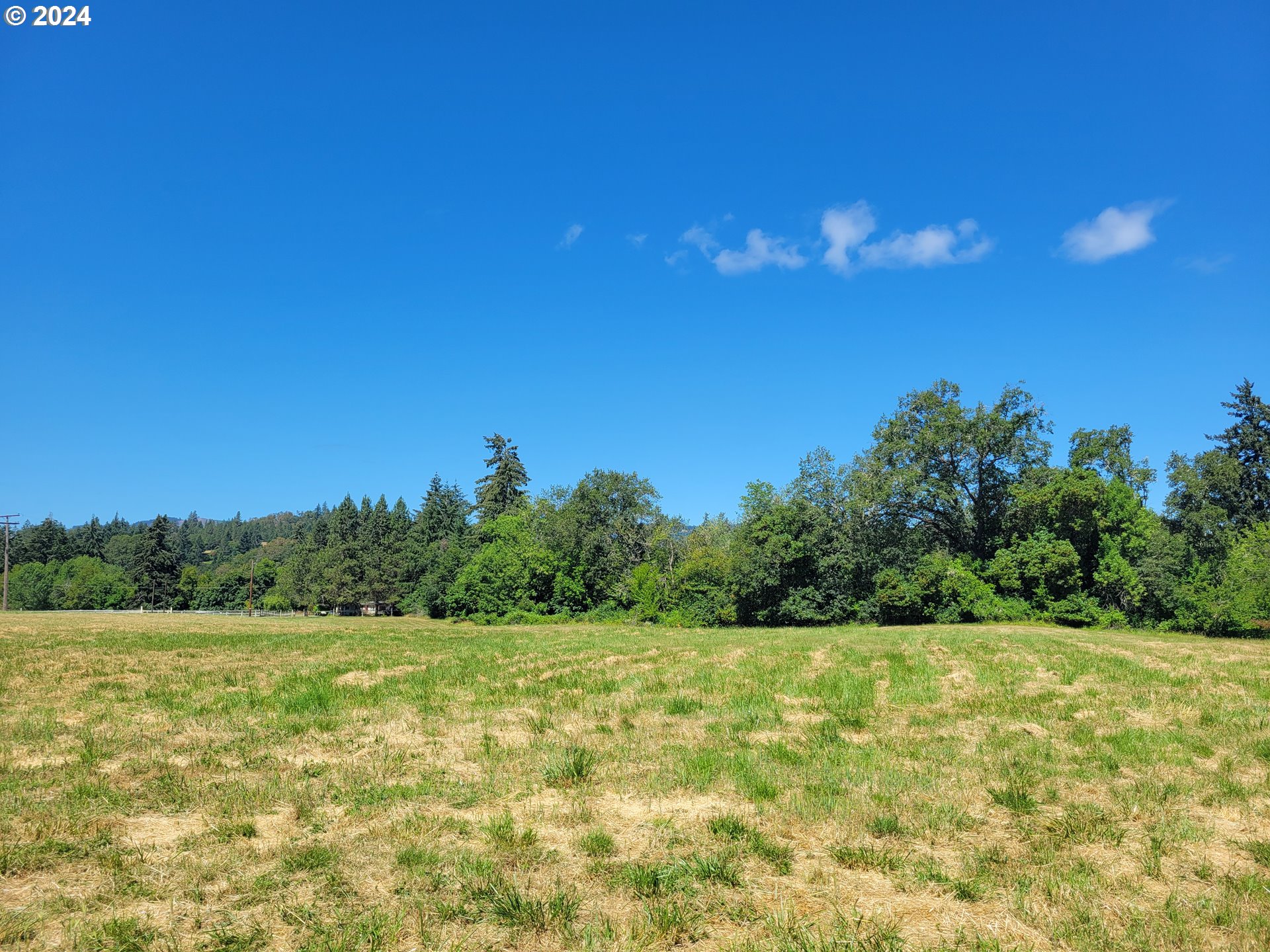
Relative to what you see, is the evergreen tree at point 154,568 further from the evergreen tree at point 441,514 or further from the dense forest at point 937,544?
the dense forest at point 937,544

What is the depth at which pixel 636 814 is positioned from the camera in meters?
6.99

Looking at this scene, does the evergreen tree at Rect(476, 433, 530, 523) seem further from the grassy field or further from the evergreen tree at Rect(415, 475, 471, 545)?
the grassy field

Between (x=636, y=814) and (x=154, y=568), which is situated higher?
(x=154, y=568)

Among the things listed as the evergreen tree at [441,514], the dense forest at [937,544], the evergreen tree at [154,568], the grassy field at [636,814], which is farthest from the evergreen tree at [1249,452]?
the evergreen tree at [154,568]

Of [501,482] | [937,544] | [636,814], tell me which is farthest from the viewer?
[501,482]

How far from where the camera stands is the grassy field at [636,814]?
467 centimetres

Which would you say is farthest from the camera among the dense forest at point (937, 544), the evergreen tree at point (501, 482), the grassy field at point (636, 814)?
the evergreen tree at point (501, 482)

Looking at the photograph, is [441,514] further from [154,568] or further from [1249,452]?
[1249,452]

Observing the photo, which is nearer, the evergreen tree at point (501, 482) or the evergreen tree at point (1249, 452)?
the evergreen tree at point (1249, 452)

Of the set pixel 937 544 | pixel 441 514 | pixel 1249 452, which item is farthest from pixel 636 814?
pixel 441 514

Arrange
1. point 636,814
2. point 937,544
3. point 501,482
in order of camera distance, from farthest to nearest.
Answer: point 501,482 < point 937,544 < point 636,814

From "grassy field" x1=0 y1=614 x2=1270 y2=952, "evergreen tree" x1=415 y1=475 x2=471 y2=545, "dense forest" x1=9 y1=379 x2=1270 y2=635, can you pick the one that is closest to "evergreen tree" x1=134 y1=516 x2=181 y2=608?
"evergreen tree" x1=415 y1=475 x2=471 y2=545

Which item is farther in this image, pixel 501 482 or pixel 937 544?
pixel 501 482

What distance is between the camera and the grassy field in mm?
4672
